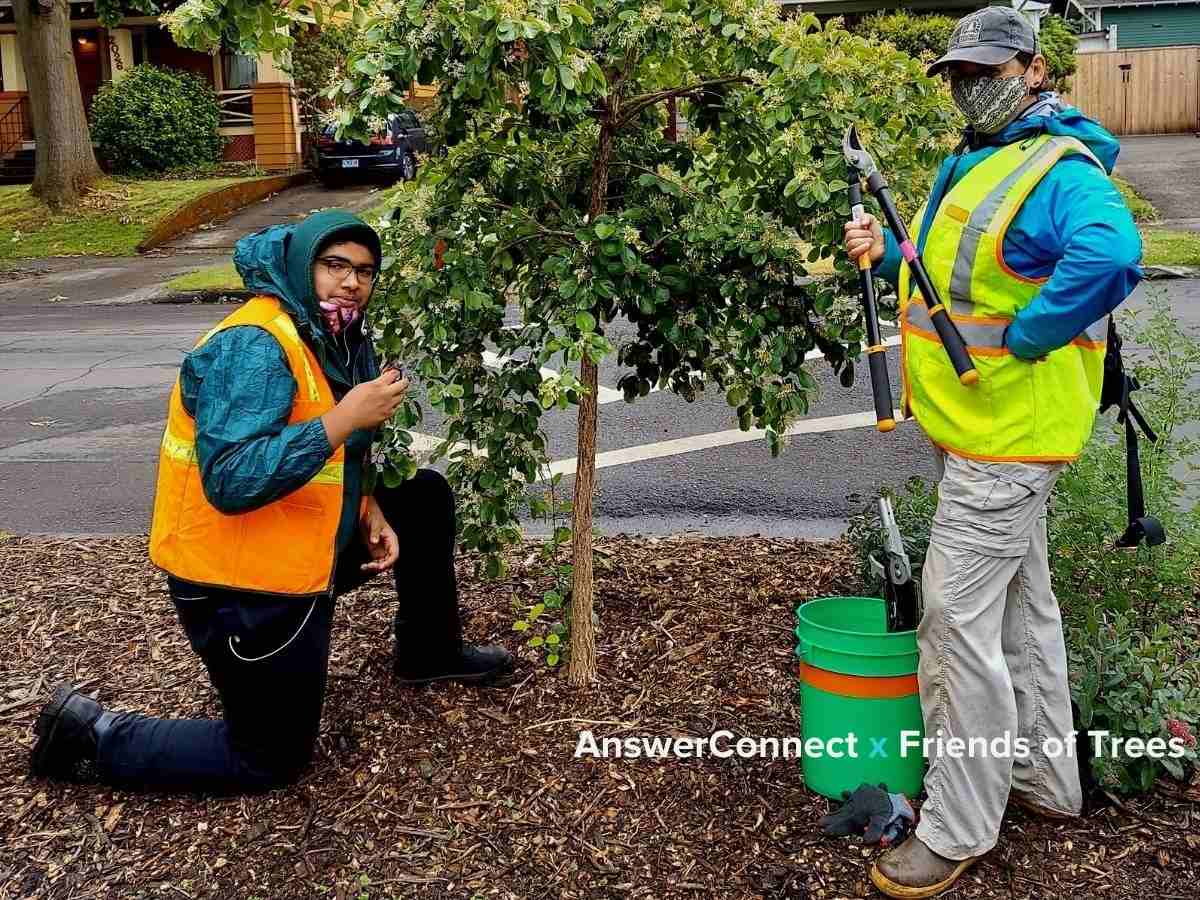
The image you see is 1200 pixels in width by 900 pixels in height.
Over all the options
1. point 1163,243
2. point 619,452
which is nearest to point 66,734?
point 619,452

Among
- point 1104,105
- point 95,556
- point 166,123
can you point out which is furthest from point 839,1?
point 95,556

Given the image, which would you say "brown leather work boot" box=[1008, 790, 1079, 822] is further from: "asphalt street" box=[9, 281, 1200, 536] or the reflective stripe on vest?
"asphalt street" box=[9, 281, 1200, 536]

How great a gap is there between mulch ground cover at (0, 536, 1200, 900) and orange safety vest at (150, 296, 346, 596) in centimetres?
66

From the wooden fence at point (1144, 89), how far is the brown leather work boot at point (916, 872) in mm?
28893

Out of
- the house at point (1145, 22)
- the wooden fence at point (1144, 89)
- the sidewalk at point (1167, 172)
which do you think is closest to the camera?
the sidewalk at point (1167, 172)

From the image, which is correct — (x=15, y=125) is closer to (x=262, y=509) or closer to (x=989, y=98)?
(x=262, y=509)

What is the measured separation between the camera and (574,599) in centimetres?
392

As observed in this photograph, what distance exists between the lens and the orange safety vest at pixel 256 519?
10.5ft

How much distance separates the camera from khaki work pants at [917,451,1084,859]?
2875 millimetres

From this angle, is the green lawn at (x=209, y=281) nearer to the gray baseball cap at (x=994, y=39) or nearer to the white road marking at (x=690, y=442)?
the white road marking at (x=690, y=442)

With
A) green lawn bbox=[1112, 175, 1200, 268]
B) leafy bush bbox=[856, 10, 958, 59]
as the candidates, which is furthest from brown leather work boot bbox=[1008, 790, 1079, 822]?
leafy bush bbox=[856, 10, 958, 59]

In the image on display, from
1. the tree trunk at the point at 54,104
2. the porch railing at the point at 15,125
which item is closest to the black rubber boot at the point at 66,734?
the tree trunk at the point at 54,104

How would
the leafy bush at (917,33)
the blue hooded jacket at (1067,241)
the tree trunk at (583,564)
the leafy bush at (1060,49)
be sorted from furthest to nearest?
the leafy bush at (917,33)
the leafy bush at (1060,49)
the tree trunk at (583,564)
the blue hooded jacket at (1067,241)

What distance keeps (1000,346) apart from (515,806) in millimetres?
1747
